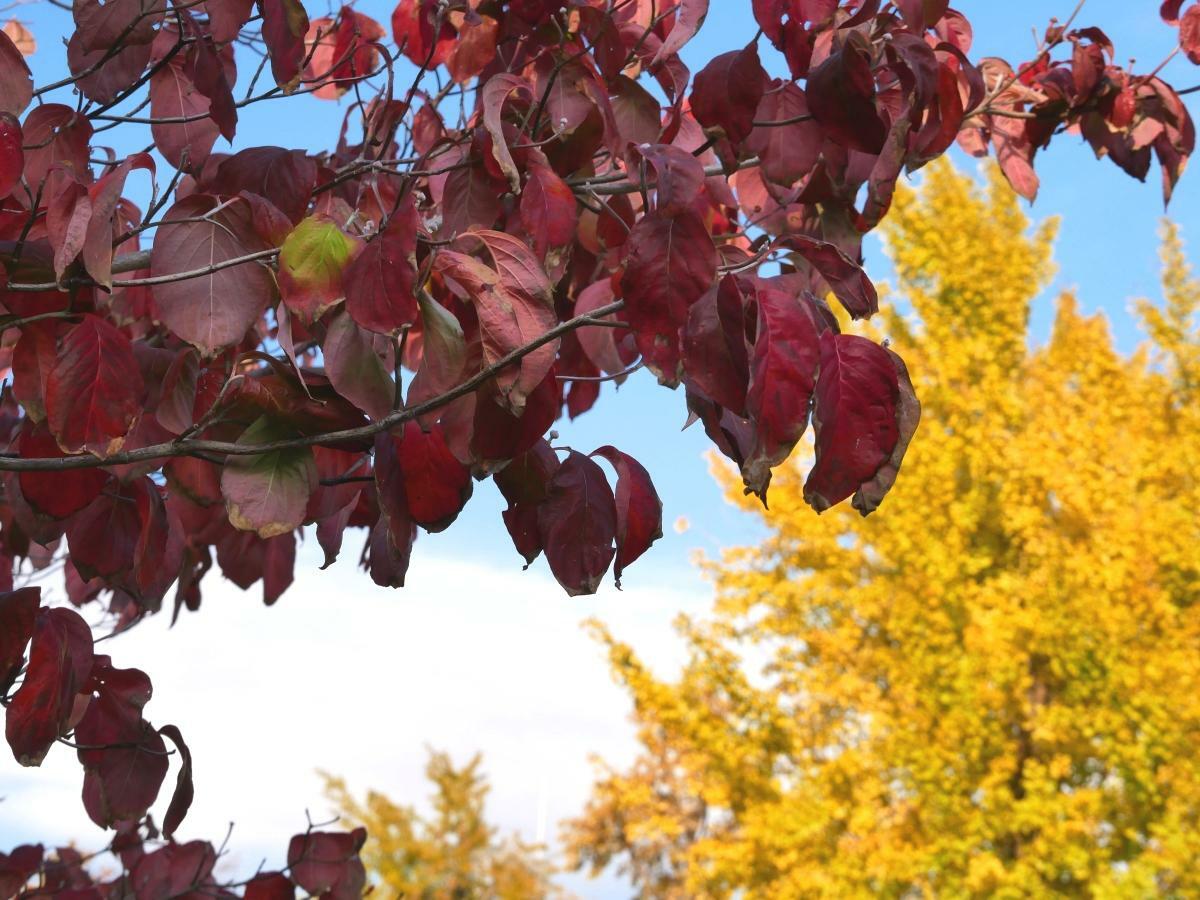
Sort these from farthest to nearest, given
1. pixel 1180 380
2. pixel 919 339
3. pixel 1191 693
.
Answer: pixel 1180 380
pixel 919 339
pixel 1191 693

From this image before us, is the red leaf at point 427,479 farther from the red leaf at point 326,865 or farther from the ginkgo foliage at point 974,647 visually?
the ginkgo foliage at point 974,647

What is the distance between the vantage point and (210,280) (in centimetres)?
116

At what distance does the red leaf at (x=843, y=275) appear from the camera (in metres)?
1.14

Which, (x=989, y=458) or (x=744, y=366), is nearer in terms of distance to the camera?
(x=744, y=366)

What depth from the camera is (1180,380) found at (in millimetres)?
11406

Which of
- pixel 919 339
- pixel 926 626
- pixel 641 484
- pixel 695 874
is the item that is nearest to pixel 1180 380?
pixel 919 339

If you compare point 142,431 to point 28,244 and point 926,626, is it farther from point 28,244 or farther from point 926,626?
point 926,626

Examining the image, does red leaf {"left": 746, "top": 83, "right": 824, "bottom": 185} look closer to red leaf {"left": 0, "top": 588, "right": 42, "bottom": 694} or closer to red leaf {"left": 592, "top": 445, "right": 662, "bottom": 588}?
red leaf {"left": 592, "top": 445, "right": 662, "bottom": 588}

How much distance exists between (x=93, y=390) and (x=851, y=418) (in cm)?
78

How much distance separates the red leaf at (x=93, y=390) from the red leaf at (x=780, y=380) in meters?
0.67

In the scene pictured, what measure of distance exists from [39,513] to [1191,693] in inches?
296

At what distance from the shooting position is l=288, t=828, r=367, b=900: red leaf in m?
1.88

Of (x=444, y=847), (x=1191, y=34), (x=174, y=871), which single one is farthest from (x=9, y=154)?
(x=444, y=847)

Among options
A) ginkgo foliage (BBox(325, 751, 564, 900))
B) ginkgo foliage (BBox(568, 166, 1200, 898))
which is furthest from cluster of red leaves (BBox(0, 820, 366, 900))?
ginkgo foliage (BBox(325, 751, 564, 900))
